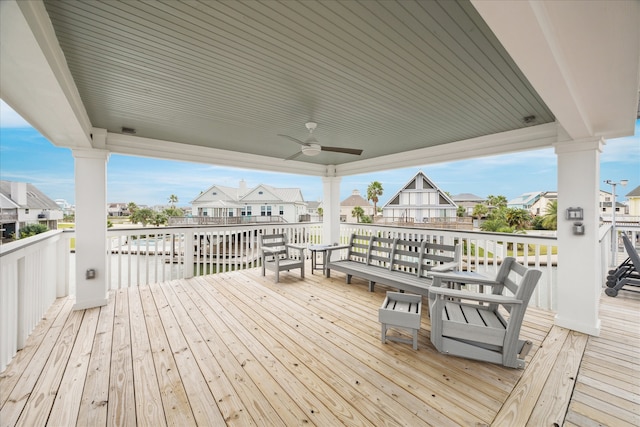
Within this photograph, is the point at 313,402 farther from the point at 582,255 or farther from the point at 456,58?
the point at 582,255

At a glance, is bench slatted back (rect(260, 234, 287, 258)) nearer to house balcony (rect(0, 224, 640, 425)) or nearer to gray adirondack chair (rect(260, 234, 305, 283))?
gray adirondack chair (rect(260, 234, 305, 283))

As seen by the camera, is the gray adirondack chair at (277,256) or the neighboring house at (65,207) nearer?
the neighboring house at (65,207)

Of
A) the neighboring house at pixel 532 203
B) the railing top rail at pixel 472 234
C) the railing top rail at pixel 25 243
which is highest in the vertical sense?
the neighboring house at pixel 532 203

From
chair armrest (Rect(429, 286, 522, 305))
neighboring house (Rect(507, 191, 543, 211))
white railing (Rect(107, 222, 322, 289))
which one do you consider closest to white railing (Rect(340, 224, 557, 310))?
chair armrest (Rect(429, 286, 522, 305))

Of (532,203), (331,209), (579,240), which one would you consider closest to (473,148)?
(579,240)

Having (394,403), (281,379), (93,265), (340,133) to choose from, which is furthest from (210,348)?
(340,133)

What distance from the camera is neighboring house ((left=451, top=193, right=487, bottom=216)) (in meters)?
24.0

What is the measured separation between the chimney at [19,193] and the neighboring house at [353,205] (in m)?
23.6

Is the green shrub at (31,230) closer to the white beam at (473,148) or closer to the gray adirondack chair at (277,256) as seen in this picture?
the gray adirondack chair at (277,256)

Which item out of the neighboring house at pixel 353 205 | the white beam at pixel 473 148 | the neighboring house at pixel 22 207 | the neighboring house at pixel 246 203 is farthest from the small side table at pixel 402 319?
the neighboring house at pixel 353 205

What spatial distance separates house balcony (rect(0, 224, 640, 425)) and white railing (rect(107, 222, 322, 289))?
85cm

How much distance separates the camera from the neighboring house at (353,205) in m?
26.4

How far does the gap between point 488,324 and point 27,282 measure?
15.9 ft

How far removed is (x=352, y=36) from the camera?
6.04ft
